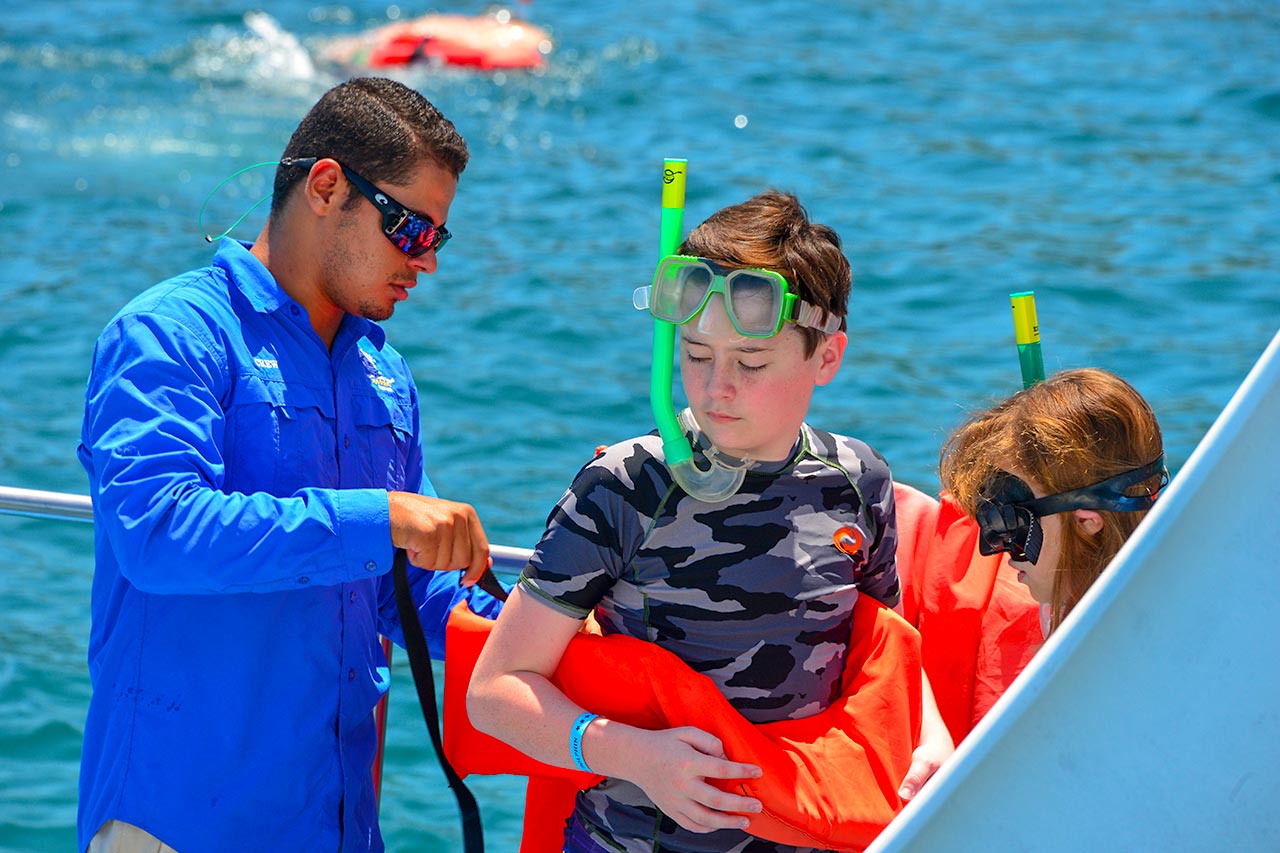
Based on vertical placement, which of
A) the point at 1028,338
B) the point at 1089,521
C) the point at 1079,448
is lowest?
the point at 1089,521

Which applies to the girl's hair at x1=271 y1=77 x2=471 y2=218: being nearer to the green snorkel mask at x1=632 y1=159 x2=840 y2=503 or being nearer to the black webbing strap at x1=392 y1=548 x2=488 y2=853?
the green snorkel mask at x1=632 y1=159 x2=840 y2=503

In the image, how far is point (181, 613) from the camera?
7.04 feet

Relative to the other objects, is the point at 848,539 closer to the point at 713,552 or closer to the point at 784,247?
the point at 713,552

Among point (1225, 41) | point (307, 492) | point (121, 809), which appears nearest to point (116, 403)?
point (307, 492)

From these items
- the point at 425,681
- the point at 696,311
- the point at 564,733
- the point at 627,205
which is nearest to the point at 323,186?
the point at 696,311

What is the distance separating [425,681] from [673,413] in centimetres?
64

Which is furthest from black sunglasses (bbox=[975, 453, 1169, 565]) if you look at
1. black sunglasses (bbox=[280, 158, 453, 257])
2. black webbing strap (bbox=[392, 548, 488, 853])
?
black sunglasses (bbox=[280, 158, 453, 257])

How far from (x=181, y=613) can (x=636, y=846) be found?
0.73 m

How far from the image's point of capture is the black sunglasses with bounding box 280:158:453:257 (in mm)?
2277

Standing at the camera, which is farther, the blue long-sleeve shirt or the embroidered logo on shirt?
the embroidered logo on shirt

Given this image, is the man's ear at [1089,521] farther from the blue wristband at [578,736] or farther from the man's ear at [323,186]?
the man's ear at [323,186]

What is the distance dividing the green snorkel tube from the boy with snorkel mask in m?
0.01

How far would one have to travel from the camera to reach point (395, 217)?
7.48 feet

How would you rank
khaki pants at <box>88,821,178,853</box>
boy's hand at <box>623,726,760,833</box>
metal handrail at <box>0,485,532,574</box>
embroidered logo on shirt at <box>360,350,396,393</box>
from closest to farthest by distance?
boy's hand at <box>623,726,760,833</box>, khaki pants at <box>88,821,178,853</box>, embroidered logo on shirt at <box>360,350,396,393</box>, metal handrail at <box>0,485,532,574</box>
